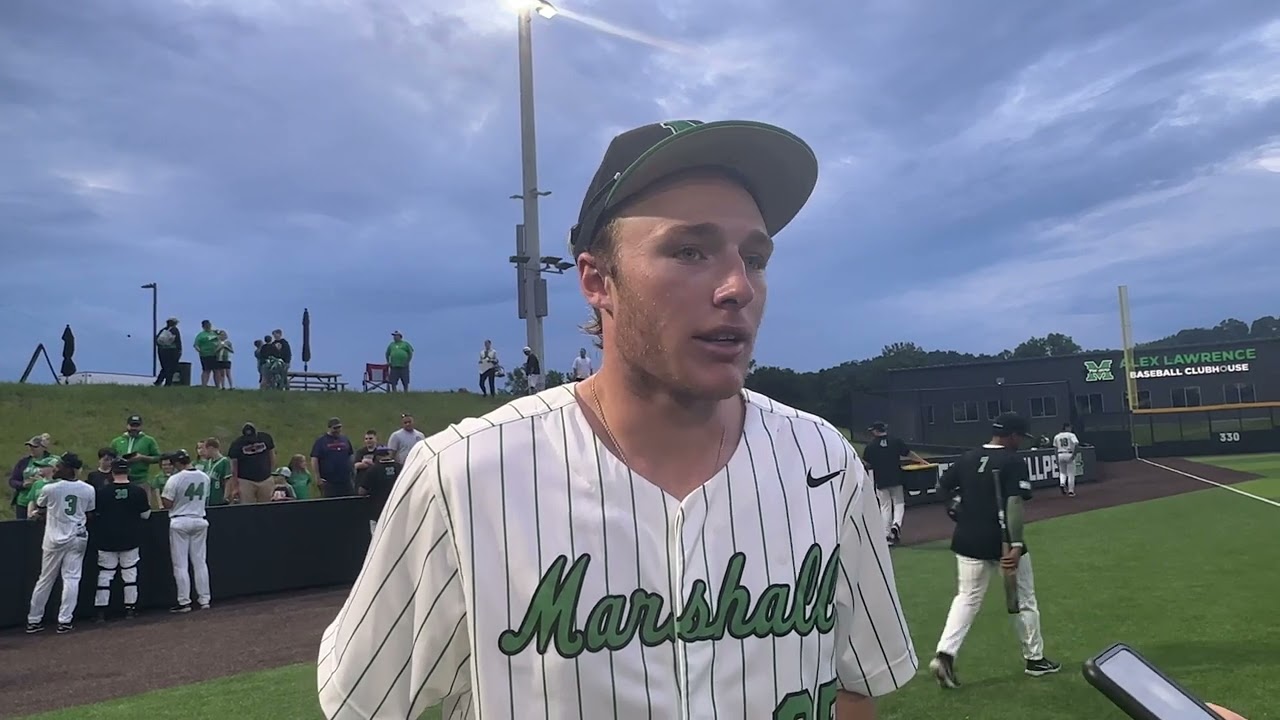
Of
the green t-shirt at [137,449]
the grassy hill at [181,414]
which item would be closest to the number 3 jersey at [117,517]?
the green t-shirt at [137,449]

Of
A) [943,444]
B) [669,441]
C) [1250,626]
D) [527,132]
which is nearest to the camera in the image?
[669,441]

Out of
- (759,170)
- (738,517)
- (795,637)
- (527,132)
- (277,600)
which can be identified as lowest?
(277,600)

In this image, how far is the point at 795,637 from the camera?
162 cm

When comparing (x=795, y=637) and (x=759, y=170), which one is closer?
(x=795, y=637)

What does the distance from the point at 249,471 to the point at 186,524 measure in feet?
9.55

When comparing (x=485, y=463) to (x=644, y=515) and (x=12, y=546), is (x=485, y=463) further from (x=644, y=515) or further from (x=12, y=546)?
(x=12, y=546)

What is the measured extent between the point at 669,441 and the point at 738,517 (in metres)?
0.20

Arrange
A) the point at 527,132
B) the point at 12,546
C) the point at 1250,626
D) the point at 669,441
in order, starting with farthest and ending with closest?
the point at 527,132
the point at 12,546
the point at 1250,626
the point at 669,441

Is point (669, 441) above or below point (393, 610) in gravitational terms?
above

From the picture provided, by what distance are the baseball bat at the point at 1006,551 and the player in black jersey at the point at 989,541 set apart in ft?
0.04

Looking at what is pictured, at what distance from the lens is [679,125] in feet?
5.41

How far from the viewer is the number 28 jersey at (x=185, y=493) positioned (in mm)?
10922

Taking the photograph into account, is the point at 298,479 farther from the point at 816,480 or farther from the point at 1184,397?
the point at 1184,397

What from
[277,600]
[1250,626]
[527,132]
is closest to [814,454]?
[1250,626]
